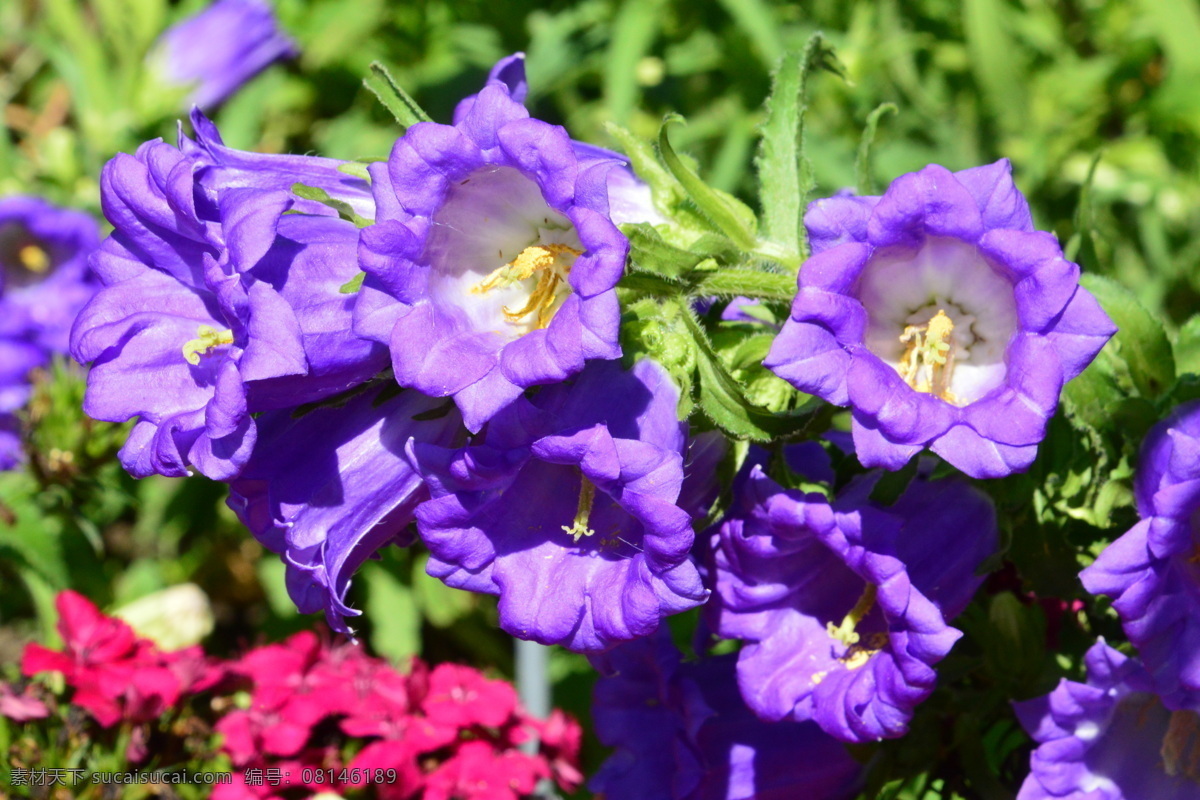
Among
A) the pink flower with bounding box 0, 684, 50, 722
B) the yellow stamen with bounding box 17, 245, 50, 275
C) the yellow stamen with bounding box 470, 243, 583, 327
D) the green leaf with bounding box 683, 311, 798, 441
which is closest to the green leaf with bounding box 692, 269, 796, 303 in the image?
the green leaf with bounding box 683, 311, 798, 441

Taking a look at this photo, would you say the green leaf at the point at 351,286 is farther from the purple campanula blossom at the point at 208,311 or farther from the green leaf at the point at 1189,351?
the green leaf at the point at 1189,351

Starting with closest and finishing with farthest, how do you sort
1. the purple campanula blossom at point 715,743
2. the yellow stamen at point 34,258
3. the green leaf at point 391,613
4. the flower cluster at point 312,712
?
1. the purple campanula blossom at point 715,743
2. the flower cluster at point 312,712
3. the green leaf at point 391,613
4. the yellow stamen at point 34,258

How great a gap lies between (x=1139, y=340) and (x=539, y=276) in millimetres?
Answer: 766

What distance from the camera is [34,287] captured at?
330cm

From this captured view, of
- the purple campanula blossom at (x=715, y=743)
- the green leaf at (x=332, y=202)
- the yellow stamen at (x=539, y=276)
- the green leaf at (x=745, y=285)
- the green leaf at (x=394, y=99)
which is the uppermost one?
the green leaf at (x=394, y=99)

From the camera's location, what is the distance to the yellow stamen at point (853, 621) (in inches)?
58.9

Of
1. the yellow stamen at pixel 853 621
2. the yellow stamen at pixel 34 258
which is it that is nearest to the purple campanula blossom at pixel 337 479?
the yellow stamen at pixel 853 621

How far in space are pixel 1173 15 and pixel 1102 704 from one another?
2.16m

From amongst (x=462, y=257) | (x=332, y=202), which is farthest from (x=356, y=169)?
(x=462, y=257)

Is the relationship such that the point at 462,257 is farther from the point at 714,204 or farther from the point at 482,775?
the point at 482,775

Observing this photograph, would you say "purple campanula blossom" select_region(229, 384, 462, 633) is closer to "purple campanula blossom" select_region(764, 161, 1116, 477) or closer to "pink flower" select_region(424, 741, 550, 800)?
"purple campanula blossom" select_region(764, 161, 1116, 477)

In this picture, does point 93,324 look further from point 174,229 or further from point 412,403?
point 412,403

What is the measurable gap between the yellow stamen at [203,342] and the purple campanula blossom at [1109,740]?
1089mm

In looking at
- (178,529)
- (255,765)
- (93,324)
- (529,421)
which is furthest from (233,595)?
(529,421)
